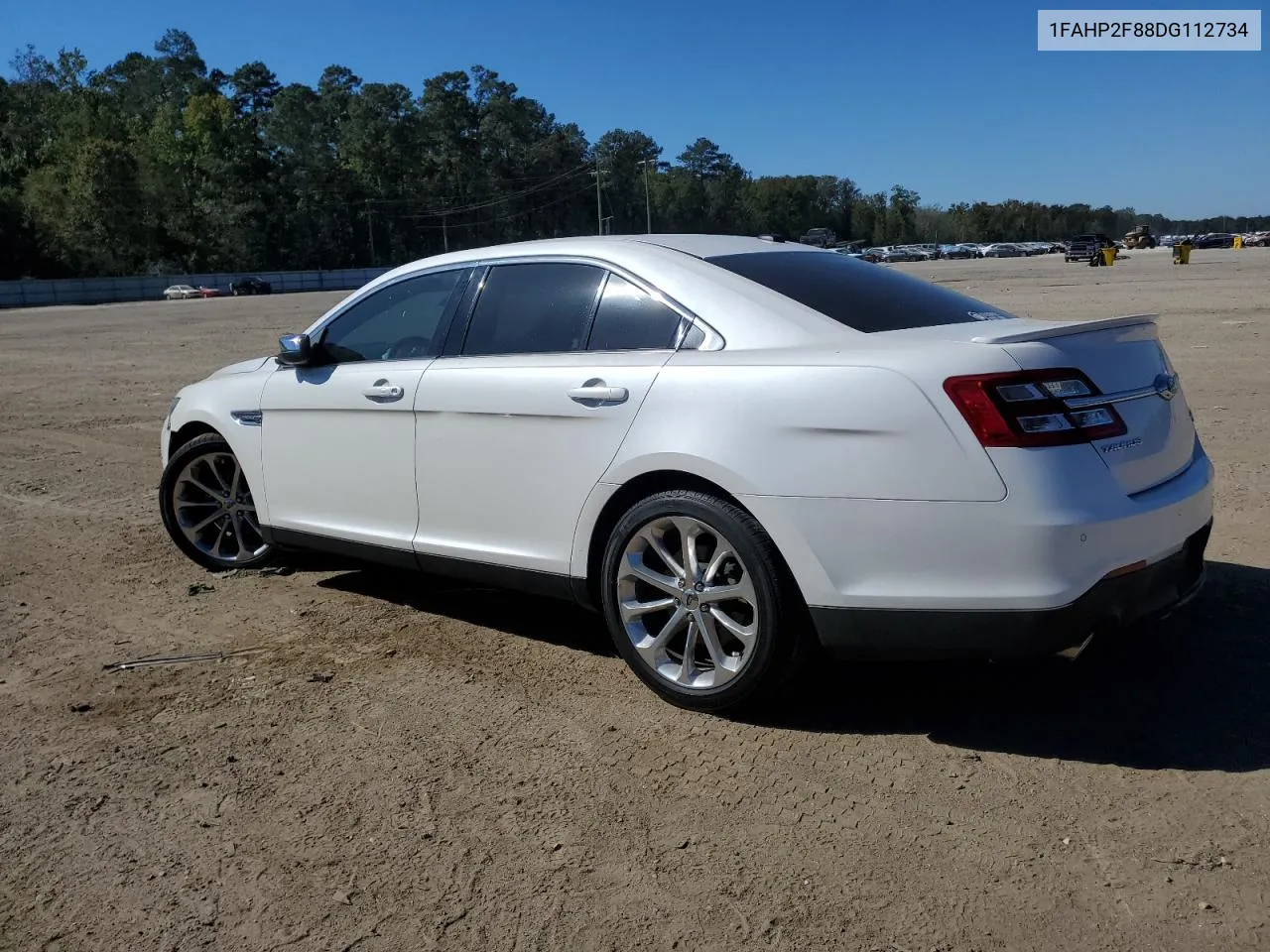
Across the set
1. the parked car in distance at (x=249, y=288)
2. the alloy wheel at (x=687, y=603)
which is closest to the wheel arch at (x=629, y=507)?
the alloy wheel at (x=687, y=603)

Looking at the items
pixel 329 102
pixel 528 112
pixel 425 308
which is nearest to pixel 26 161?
pixel 329 102

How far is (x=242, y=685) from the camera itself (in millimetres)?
4152

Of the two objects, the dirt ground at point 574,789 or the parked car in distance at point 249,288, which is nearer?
the dirt ground at point 574,789

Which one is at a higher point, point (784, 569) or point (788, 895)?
point (784, 569)

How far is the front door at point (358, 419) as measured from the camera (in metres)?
4.61

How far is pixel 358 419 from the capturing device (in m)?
4.75

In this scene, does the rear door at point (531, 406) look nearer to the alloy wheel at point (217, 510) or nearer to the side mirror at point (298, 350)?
the side mirror at point (298, 350)

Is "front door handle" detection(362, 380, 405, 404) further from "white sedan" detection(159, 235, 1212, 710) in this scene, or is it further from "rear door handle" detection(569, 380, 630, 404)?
"rear door handle" detection(569, 380, 630, 404)

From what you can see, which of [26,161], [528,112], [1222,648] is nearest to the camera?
[1222,648]

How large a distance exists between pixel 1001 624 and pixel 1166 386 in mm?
1141

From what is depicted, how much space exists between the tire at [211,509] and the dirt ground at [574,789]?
1.39ft

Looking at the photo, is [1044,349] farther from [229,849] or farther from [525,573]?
[229,849]

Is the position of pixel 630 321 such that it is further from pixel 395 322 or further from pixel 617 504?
pixel 395 322

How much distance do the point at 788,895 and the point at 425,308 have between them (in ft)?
9.90
